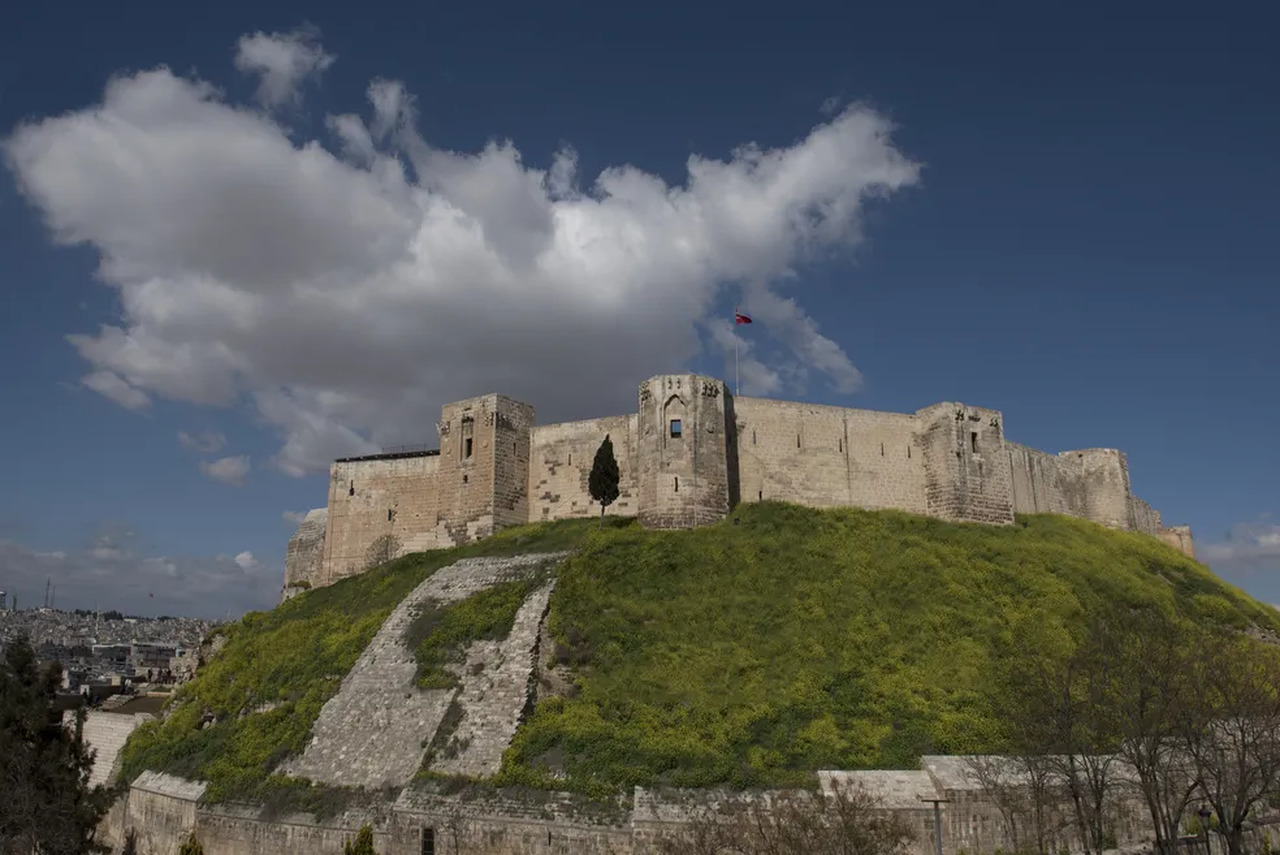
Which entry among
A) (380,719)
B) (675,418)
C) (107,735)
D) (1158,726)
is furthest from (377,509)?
(1158,726)

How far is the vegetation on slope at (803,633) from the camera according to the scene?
79.4 ft

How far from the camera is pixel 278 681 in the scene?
32.9m

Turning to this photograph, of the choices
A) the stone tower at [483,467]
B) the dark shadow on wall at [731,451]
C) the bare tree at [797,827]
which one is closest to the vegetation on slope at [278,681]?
the stone tower at [483,467]

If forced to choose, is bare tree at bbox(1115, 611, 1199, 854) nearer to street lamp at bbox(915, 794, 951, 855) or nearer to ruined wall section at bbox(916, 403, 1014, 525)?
street lamp at bbox(915, 794, 951, 855)

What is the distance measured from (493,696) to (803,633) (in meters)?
10.0

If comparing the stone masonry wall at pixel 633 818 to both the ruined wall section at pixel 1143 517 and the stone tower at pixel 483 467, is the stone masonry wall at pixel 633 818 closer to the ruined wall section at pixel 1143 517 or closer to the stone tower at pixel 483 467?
the stone tower at pixel 483 467

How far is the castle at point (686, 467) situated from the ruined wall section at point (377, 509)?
0.25 ft

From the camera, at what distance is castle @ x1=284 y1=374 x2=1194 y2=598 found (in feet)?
123

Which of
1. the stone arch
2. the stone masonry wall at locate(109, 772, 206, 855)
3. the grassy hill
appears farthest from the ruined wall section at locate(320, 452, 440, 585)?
the stone masonry wall at locate(109, 772, 206, 855)

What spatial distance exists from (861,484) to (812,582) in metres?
9.10

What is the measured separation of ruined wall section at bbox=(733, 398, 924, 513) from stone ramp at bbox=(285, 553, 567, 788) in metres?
12.0

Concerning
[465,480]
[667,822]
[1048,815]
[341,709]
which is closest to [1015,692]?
[1048,815]

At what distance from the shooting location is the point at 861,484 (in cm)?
4097

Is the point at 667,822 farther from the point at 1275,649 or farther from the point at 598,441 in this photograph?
the point at 1275,649
